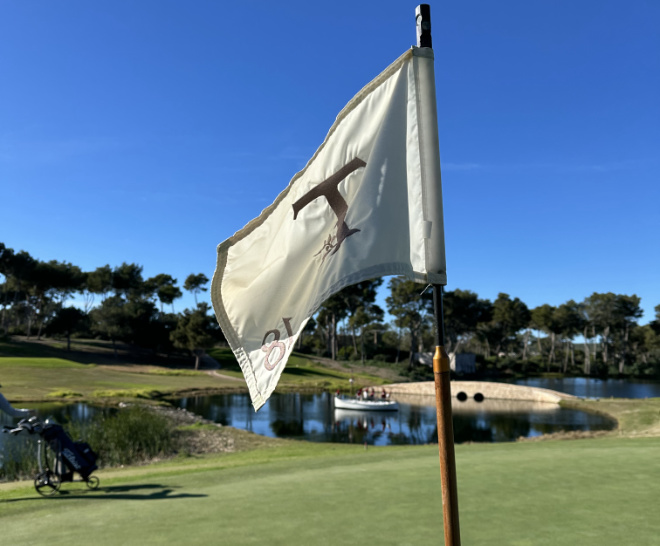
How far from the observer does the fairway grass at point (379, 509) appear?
5371 millimetres

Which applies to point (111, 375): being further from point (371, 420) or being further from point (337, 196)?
point (337, 196)

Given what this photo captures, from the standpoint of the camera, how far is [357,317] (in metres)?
90.6

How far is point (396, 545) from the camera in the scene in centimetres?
505

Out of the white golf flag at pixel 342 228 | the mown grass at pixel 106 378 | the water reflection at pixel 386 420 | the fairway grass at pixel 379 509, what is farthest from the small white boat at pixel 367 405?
the white golf flag at pixel 342 228

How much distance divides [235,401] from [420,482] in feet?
145

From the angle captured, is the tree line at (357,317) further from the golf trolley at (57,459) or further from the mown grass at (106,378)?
the golf trolley at (57,459)

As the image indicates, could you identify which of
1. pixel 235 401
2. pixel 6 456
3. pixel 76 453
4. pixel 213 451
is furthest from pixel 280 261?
pixel 235 401

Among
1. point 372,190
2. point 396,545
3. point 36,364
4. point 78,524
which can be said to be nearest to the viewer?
point 372,190

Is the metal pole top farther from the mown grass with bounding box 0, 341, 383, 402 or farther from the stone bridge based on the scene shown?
the stone bridge

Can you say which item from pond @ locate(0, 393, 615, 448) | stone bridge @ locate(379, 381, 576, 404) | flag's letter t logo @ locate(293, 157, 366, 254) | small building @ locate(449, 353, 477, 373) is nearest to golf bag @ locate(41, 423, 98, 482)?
flag's letter t logo @ locate(293, 157, 366, 254)

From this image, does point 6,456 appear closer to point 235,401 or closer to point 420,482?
point 420,482

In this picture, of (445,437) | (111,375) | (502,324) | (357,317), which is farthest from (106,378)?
(502,324)

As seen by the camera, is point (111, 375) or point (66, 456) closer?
point (66, 456)

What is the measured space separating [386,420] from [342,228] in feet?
134
